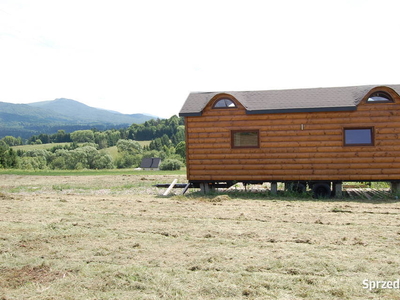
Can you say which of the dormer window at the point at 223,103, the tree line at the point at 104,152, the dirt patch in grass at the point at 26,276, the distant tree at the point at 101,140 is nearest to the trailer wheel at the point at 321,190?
the dormer window at the point at 223,103

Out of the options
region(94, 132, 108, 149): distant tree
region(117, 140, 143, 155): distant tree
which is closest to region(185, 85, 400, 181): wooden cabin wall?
region(117, 140, 143, 155): distant tree

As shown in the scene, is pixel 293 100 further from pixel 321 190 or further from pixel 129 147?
pixel 129 147

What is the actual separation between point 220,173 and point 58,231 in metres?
7.78

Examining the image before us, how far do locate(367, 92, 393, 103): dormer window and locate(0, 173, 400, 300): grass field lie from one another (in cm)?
425

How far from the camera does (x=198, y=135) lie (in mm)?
15109

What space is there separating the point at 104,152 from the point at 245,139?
79.8 metres

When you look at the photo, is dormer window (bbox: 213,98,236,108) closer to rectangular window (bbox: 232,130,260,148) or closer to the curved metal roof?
the curved metal roof

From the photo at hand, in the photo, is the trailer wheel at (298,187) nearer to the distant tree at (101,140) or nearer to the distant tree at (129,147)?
the distant tree at (129,147)

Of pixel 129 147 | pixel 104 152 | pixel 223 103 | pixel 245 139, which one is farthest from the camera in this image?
pixel 129 147


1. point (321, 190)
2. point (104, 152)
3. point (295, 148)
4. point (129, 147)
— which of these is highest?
point (295, 148)

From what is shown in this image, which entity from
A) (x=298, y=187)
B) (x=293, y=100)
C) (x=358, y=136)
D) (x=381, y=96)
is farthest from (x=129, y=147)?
(x=381, y=96)

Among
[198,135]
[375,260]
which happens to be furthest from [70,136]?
[375,260]

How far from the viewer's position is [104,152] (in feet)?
297

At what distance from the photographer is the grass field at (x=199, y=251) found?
514 centimetres
